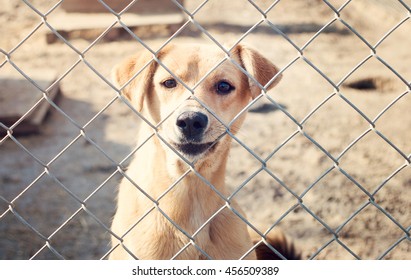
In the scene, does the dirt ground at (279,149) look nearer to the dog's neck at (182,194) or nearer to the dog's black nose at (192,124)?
the dog's black nose at (192,124)

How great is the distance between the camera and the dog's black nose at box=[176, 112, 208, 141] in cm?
260

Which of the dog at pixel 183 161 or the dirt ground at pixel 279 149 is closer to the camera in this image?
the dog at pixel 183 161

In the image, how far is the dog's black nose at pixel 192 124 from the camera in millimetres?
2604

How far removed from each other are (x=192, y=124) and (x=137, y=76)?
22.6 inches

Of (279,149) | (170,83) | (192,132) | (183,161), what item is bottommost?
(279,149)

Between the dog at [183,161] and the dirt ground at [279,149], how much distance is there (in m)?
0.33

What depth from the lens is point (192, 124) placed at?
8.68 ft

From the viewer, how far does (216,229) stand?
117 inches

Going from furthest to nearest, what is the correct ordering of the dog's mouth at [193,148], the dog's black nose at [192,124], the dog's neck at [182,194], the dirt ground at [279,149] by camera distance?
1. the dirt ground at [279,149]
2. the dog's neck at [182,194]
3. the dog's mouth at [193,148]
4. the dog's black nose at [192,124]

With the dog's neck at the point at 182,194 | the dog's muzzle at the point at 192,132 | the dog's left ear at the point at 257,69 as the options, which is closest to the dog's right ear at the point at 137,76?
the dog's neck at the point at 182,194

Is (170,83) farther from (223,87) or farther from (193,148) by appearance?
(193,148)

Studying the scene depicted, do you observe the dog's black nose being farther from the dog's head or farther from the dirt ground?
the dirt ground

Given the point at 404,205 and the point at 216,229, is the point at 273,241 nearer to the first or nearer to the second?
the point at 216,229

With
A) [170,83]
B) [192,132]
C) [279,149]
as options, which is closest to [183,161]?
[192,132]
